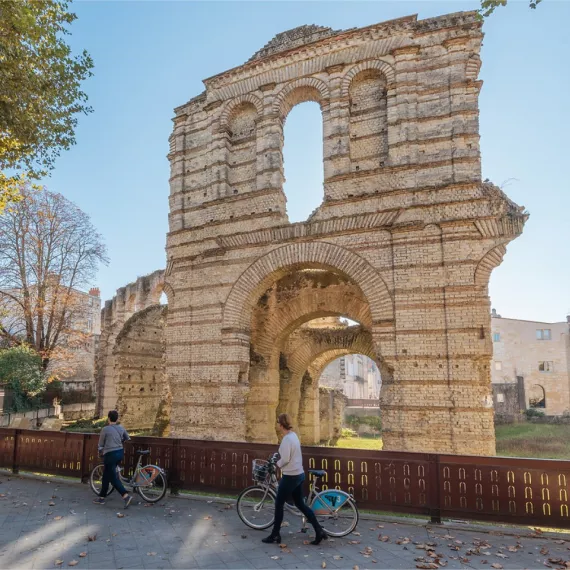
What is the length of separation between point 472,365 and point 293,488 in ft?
15.9

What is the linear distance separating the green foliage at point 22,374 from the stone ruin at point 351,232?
10.4 metres

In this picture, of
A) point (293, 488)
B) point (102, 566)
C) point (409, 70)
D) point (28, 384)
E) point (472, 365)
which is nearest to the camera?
point (102, 566)

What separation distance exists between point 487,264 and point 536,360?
3149 cm

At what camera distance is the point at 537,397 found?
3503 cm

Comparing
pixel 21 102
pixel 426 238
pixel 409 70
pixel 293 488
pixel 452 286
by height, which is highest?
pixel 409 70

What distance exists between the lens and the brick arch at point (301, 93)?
11094 millimetres

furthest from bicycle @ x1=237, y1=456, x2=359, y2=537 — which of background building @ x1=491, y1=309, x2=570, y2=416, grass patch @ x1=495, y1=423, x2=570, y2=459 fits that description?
background building @ x1=491, y1=309, x2=570, y2=416

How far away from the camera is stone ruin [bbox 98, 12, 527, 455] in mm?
8758

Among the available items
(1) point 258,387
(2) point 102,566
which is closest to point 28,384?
(1) point 258,387

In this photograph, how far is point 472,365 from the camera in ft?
27.9

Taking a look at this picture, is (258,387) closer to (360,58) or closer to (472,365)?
(472,365)

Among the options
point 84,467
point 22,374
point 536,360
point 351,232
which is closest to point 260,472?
point 84,467

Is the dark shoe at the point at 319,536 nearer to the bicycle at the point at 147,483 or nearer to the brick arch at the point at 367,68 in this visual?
the bicycle at the point at 147,483

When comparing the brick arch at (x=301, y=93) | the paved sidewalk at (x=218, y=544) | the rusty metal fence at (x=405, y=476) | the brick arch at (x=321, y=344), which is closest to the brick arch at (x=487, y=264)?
the rusty metal fence at (x=405, y=476)
